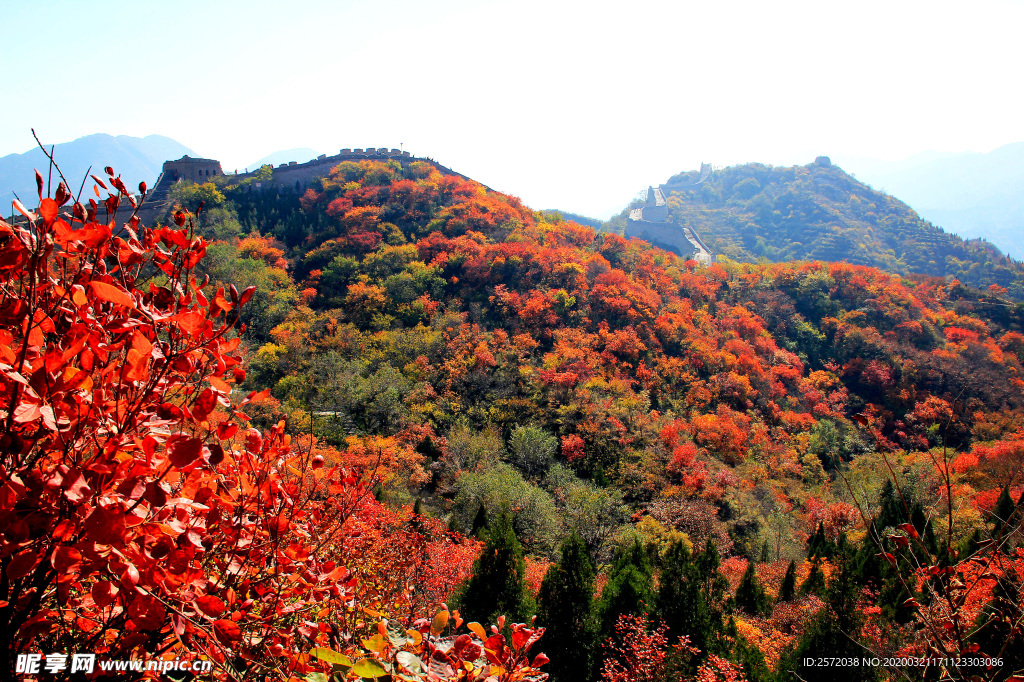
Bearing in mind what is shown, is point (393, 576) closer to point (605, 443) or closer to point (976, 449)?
point (605, 443)

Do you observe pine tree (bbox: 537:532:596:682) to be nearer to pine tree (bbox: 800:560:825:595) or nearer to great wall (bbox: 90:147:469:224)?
pine tree (bbox: 800:560:825:595)

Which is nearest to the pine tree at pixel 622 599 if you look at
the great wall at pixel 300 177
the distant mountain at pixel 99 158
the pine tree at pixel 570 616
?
the pine tree at pixel 570 616

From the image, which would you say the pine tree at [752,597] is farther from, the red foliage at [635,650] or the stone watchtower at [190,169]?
the stone watchtower at [190,169]

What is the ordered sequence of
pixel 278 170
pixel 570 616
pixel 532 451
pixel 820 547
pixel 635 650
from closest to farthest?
pixel 635 650, pixel 570 616, pixel 820 547, pixel 532 451, pixel 278 170

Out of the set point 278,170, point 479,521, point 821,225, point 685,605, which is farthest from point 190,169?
point 821,225

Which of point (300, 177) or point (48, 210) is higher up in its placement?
point (300, 177)

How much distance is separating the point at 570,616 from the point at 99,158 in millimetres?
150755

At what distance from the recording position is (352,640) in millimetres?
2072

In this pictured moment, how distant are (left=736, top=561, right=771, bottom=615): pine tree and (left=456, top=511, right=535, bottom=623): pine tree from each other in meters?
5.94

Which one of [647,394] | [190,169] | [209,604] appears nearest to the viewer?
[209,604]

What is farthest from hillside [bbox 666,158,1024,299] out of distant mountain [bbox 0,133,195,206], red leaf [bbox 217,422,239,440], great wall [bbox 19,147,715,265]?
distant mountain [bbox 0,133,195,206]

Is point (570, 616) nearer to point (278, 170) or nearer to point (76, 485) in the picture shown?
point (76, 485)

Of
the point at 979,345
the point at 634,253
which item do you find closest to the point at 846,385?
the point at 979,345

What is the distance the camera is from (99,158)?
11381 cm
